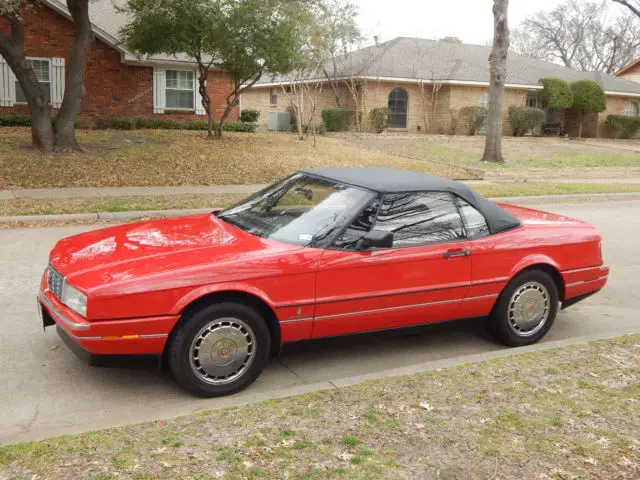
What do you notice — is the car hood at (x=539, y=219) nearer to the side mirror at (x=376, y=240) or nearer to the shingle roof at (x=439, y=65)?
the side mirror at (x=376, y=240)

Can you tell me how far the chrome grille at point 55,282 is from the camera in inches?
181

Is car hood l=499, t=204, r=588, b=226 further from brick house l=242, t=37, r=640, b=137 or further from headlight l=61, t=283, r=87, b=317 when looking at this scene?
brick house l=242, t=37, r=640, b=137

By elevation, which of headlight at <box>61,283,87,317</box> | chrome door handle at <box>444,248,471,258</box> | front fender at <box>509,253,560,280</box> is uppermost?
chrome door handle at <box>444,248,471,258</box>

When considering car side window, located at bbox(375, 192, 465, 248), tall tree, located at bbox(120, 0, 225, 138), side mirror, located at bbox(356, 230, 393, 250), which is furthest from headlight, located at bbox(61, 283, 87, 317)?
tall tree, located at bbox(120, 0, 225, 138)

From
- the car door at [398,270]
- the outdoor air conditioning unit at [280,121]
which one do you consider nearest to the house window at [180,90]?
the outdoor air conditioning unit at [280,121]

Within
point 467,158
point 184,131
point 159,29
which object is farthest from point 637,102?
point 159,29

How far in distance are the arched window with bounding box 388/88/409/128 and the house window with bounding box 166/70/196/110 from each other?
1201 centimetres

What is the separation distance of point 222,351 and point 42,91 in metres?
15.7

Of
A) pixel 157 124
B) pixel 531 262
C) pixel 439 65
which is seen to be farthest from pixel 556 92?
pixel 531 262

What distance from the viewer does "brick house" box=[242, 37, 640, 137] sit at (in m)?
34.7

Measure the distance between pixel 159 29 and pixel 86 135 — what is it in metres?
4.42

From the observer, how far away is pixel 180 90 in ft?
89.0

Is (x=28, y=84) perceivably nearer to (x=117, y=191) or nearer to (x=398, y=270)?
(x=117, y=191)

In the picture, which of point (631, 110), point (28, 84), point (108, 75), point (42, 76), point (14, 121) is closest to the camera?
point (28, 84)
